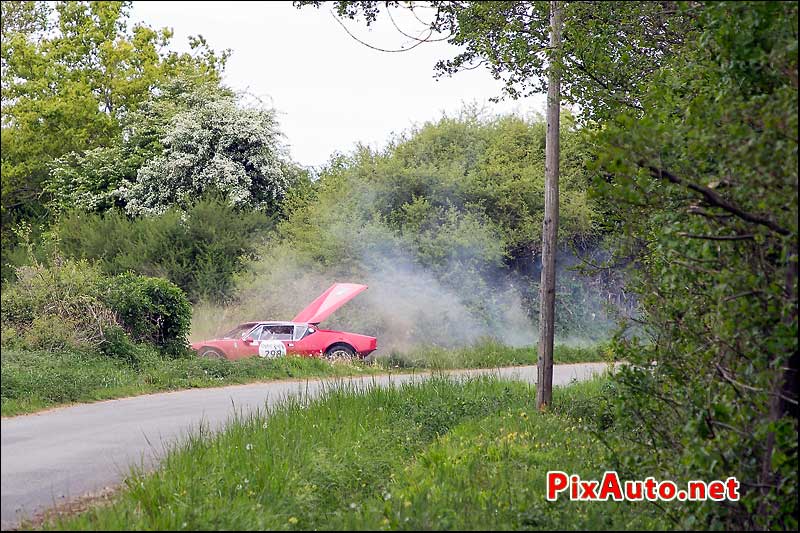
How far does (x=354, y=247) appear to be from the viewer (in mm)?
19750

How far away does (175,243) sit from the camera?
1052 centimetres

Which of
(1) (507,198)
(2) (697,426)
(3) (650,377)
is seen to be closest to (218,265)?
(3) (650,377)

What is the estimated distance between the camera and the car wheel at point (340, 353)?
14591 millimetres

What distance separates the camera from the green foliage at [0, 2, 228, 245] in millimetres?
7227

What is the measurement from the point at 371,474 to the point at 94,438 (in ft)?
7.12

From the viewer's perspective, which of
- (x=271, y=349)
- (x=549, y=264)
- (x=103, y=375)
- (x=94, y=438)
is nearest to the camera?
(x=94, y=438)

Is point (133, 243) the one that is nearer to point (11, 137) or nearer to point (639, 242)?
point (11, 137)

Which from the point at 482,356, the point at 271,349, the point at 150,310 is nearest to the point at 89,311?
the point at 150,310

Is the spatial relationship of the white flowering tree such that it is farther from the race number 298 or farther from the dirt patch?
the dirt patch

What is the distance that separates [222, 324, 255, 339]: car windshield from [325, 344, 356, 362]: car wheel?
2586mm

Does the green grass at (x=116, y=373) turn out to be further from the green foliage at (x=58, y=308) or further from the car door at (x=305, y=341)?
the car door at (x=305, y=341)

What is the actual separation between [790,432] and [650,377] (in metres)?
1.24

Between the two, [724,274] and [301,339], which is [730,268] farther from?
[301,339]

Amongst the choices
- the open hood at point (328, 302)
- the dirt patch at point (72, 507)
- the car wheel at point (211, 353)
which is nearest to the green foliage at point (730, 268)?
the dirt patch at point (72, 507)
